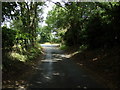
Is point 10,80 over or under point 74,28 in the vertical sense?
under

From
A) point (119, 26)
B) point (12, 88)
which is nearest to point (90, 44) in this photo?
point (119, 26)

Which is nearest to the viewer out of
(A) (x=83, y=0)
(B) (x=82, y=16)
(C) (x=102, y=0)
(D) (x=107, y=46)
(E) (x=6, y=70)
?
(E) (x=6, y=70)

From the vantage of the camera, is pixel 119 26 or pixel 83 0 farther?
pixel 83 0

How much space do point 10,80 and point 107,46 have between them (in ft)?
33.2

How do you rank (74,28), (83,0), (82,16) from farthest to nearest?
(74,28), (82,16), (83,0)

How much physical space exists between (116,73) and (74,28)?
18770 millimetres

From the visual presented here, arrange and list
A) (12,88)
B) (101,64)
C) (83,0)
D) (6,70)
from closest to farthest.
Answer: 1. (12,88)
2. (6,70)
3. (101,64)
4. (83,0)

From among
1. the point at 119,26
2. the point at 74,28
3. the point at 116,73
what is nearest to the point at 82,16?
the point at 74,28

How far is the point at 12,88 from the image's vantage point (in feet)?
25.3

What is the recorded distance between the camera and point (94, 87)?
7910mm

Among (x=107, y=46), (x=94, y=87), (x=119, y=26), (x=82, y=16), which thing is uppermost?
(x=82, y=16)

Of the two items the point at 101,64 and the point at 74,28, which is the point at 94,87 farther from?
the point at 74,28

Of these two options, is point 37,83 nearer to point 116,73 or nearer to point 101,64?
point 116,73

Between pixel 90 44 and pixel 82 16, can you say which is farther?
pixel 82 16
